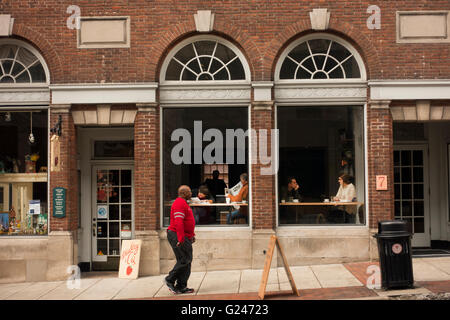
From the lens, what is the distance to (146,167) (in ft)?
37.1

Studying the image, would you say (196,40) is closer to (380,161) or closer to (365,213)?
(380,161)

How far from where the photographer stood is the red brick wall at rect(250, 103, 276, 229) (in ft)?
36.7

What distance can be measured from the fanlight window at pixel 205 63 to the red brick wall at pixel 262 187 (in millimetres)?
1029

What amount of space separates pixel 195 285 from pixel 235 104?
403 cm

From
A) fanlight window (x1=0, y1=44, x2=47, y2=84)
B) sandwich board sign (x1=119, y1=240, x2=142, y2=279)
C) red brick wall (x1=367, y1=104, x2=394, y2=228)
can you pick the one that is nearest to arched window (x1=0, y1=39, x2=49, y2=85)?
fanlight window (x1=0, y1=44, x2=47, y2=84)

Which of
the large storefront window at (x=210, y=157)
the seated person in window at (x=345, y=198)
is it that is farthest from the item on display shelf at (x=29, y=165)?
the seated person in window at (x=345, y=198)

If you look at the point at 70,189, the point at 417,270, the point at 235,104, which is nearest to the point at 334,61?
the point at 235,104

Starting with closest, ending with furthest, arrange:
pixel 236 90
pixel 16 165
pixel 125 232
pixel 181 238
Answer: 1. pixel 181 238
2. pixel 236 90
3. pixel 16 165
4. pixel 125 232

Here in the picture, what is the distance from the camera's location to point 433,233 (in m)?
13.2

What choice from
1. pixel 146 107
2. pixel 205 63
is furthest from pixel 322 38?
pixel 146 107

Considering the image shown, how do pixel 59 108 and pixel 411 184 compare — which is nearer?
pixel 59 108

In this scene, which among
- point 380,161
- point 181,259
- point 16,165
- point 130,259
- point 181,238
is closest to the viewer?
point 181,238

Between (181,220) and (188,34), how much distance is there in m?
4.52

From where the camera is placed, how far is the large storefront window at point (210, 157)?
37.7 feet
